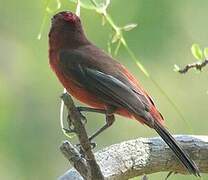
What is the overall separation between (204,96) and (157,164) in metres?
1.81

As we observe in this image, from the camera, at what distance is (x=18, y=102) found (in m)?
4.88

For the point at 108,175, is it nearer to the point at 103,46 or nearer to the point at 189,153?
the point at 189,153

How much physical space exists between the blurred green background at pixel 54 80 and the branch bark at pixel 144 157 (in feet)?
4.16

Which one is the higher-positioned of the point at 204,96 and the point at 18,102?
the point at 18,102

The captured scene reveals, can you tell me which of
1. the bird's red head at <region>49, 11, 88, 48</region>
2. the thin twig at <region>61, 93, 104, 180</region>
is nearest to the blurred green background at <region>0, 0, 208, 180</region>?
the bird's red head at <region>49, 11, 88, 48</region>

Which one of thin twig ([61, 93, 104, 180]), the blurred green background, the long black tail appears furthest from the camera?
the blurred green background

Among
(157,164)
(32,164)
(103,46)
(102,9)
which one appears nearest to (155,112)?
(157,164)

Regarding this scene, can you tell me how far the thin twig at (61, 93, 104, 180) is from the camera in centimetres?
268

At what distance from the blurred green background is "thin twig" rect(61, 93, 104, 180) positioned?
1.71 m

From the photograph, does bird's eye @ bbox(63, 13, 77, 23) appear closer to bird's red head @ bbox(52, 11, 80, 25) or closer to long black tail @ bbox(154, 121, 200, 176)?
bird's red head @ bbox(52, 11, 80, 25)

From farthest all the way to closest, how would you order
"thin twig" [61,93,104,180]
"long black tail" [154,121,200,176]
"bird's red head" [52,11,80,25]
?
1. "bird's red head" [52,11,80,25]
2. "long black tail" [154,121,200,176]
3. "thin twig" [61,93,104,180]

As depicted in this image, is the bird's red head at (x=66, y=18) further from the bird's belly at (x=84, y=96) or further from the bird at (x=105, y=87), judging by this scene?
the bird's belly at (x=84, y=96)

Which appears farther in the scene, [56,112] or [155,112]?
[56,112]

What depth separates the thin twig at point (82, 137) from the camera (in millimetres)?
2680
